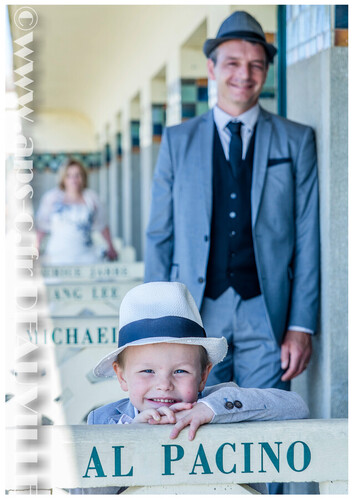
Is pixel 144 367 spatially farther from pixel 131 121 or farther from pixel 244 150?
pixel 131 121

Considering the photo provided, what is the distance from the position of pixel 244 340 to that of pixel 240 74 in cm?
86

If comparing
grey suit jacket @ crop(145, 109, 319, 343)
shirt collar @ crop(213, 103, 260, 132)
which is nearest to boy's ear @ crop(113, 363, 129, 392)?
grey suit jacket @ crop(145, 109, 319, 343)

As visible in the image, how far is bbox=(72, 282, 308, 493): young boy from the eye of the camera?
1614 millimetres

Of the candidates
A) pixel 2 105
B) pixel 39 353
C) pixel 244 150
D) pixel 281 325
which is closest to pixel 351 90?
pixel 244 150

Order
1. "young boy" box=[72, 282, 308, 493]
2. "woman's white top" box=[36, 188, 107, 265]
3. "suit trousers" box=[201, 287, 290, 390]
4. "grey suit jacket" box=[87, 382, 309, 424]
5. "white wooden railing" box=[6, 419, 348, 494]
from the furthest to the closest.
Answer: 1. "woman's white top" box=[36, 188, 107, 265]
2. "suit trousers" box=[201, 287, 290, 390]
3. "young boy" box=[72, 282, 308, 493]
4. "grey suit jacket" box=[87, 382, 309, 424]
5. "white wooden railing" box=[6, 419, 348, 494]

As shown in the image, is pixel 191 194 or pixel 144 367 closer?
pixel 144 367

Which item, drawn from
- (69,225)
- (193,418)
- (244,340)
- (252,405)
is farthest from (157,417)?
(69,225)

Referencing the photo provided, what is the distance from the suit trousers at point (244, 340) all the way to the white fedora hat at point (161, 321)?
74cm

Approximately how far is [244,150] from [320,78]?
455 mm

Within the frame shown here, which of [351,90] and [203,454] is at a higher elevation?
[351,90]

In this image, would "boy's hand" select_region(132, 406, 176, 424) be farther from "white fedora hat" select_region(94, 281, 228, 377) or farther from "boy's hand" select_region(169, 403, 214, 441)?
"white fedora hat" select_region(94, 281, 228, 377)

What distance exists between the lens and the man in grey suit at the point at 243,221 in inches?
99.4

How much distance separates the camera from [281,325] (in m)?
2.61

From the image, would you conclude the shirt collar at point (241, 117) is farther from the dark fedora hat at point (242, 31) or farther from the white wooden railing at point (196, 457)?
the white wooden railing at point (196, 457)
